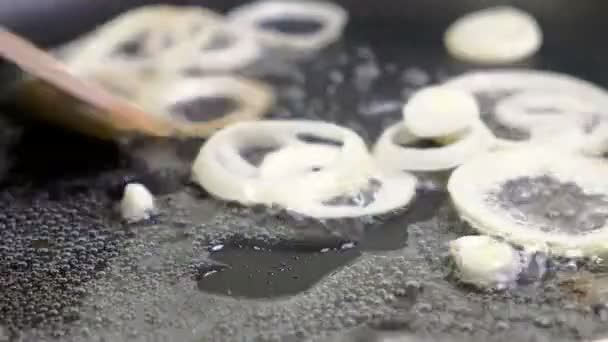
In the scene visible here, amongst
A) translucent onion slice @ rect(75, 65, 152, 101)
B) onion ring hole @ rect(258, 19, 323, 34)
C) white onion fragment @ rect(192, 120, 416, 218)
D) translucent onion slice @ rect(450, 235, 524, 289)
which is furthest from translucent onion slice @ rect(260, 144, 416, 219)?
onion ring hole @ rect(258, 19, 323, 34)

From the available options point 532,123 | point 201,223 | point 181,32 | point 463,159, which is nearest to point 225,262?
point 201,223

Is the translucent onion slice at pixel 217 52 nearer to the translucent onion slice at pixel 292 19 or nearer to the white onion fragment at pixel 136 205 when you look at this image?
the translucent onion slice at pixel 292 19

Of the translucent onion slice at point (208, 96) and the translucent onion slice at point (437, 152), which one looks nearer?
the translucent onion slice at point (437, 152)

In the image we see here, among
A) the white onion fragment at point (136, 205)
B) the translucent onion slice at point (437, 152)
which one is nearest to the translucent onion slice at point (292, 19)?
the translucent onion slice at point (437, 152)

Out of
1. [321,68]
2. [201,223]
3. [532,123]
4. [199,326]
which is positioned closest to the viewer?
[199,326]

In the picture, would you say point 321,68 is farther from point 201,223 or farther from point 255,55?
point 201,223

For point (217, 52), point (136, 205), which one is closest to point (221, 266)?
point (136, 205)

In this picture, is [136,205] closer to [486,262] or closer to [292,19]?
[486,262]

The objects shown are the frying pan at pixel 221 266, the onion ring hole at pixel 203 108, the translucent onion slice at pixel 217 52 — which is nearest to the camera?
the frying pan at pixel 221 266
